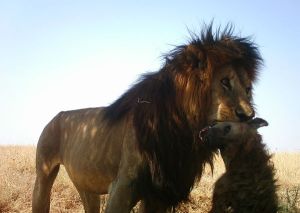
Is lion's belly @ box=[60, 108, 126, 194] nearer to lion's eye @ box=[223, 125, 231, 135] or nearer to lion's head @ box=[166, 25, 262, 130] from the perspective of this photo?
lion's head @ box=[166, 25, 262, 130]

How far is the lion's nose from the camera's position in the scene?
4.21 meters

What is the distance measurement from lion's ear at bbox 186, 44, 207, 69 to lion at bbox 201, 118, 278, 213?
72 centimetres

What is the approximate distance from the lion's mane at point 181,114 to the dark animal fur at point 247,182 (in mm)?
505

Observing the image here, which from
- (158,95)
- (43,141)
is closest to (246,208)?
(158,95)

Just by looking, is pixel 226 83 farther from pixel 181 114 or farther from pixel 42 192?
pixel 42 192

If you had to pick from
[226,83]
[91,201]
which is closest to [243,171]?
[226,83]

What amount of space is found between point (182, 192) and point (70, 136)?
226 cm

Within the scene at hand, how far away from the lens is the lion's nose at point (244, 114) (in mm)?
4215

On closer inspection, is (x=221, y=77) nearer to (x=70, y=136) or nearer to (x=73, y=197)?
(x=70, y=136)

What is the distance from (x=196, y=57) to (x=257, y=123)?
3.17 feet

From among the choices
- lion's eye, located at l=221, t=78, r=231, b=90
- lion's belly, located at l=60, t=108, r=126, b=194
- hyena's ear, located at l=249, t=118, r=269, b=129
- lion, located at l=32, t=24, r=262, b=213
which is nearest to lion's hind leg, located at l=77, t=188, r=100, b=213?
lion's belly, located at l=60, t=108, r=126, b=194

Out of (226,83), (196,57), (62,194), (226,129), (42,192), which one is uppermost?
(196,57)

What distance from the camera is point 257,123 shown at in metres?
4.18

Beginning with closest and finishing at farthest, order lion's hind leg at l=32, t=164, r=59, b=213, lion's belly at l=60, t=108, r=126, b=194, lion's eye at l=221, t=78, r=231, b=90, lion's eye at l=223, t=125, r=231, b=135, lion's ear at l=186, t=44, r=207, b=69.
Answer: lion's eye at l=223, t=125, r=231, b=135 < lion's eye at l=221, t=78, r=231, b=90 < lion's ear at l=186, t=44, r=207, b=69 < lion's belly at l=60, t=108, r=126, b=194 < lion's hind leg at l=32, t=164, r=59, b=213
